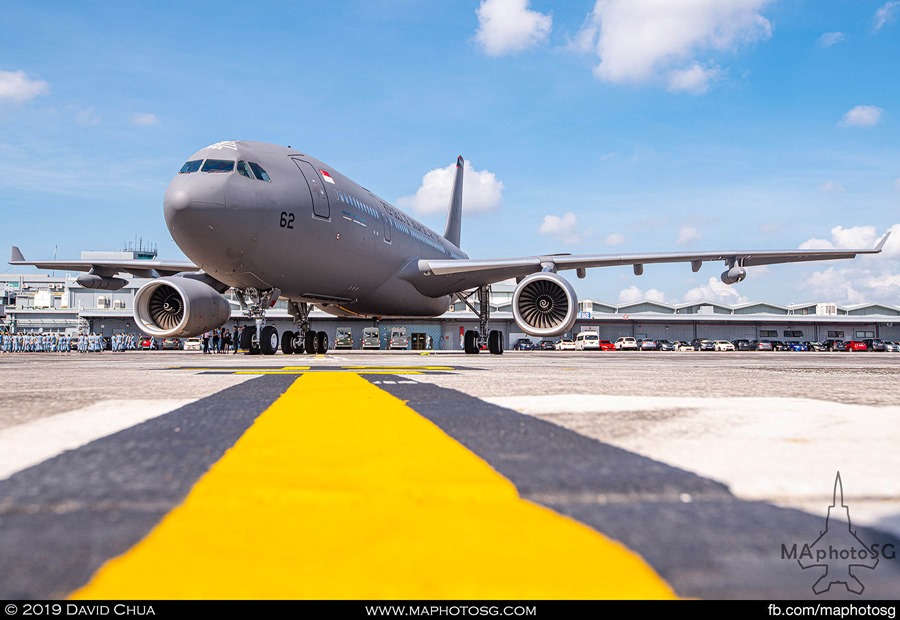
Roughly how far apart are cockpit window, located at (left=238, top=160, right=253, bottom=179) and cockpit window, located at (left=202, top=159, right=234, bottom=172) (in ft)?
0.46

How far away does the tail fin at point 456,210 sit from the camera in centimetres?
2959

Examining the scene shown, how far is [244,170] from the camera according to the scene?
11.5 m

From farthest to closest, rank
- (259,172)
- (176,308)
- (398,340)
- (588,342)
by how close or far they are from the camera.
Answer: (588,342) → (398,340) → (176,308) → (259,172)

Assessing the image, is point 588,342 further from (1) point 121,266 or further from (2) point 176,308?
(2) point 176,308

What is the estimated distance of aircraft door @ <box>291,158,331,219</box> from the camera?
12.6 meters

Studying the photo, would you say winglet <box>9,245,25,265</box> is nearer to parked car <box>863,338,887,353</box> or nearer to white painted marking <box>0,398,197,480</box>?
white painted marking <box>0,398,197,480</box>

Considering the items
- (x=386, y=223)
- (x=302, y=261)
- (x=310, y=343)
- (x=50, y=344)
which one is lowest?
(x=50, y=344)

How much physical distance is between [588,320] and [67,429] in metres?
61.3

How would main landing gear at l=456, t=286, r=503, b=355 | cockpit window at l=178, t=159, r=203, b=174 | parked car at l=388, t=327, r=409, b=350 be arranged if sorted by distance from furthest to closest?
parked car at l=388, t=327, r=409, b=350 < main landing gear at l=456, t=286, r=503, b=355 < cockpit window at l=178, t=159, r=203, b=174

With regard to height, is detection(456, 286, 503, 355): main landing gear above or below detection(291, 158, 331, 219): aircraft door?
below

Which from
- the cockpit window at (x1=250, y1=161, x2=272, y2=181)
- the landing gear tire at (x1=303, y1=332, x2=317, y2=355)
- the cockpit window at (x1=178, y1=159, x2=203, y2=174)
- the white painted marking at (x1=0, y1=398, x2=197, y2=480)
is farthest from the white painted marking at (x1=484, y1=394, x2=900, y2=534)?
the landing gear tire at (x1=303, y1=332, x2=317, y2=355)

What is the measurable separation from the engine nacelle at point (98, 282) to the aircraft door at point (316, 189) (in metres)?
7.72

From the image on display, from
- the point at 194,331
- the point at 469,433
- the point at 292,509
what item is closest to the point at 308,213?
the point at 194,331
